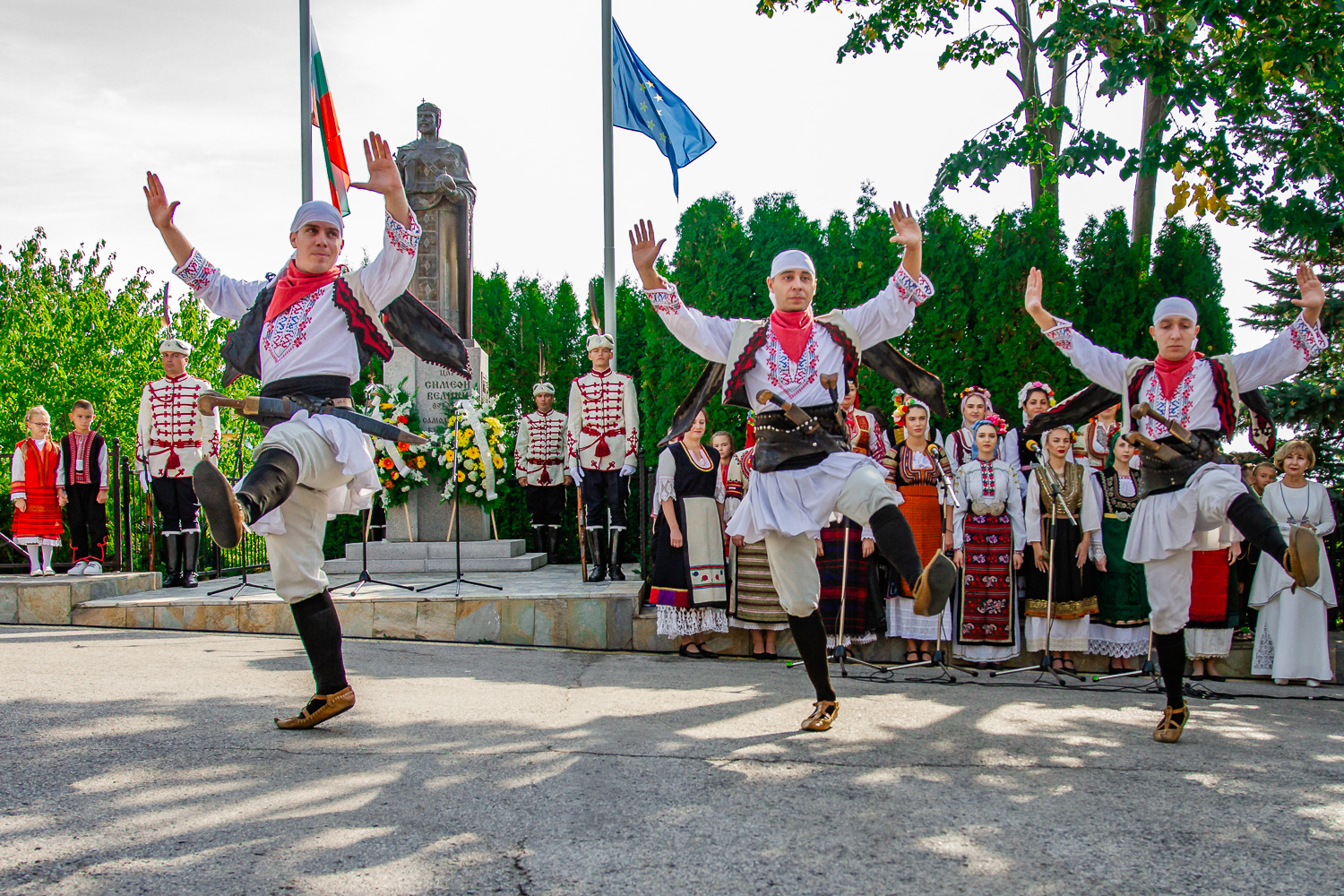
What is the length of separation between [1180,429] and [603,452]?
5.69 meters

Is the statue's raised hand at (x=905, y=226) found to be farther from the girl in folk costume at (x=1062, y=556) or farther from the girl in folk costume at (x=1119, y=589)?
the girl in folk costume at (x=1119, y=589)

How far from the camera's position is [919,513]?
7.64 metres

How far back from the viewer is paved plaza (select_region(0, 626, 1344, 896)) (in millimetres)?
2375

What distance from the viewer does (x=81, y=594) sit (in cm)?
851

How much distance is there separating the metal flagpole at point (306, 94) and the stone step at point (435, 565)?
429 centimetres

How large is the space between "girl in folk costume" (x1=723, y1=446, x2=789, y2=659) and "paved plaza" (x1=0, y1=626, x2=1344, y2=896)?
92.4 inches

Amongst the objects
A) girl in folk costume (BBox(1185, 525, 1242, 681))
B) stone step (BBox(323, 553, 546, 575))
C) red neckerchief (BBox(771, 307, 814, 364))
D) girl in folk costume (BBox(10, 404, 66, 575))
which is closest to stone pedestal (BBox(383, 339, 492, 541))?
stone step (BBox(323, 553, 546, 575))

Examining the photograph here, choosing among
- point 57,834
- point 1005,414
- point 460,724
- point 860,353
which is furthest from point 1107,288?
point 57,834

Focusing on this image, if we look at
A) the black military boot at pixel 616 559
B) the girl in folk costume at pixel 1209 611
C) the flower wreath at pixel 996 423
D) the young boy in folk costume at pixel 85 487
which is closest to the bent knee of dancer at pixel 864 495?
the flower wreath at pixel 996 423

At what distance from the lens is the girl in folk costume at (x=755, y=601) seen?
7.46m

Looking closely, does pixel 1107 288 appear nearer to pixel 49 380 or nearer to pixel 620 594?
pixel 620 594

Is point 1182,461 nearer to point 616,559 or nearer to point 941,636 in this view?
point 941,636

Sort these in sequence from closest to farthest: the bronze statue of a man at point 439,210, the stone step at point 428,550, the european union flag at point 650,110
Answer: the stone step at point 428,550, the bronze statue of a man at point 439,210, the european union flag at point 650,110

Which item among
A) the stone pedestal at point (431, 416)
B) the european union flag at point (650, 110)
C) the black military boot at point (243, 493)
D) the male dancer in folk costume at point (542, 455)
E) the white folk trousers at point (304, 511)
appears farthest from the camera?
the european union flag at point (650, 110)
